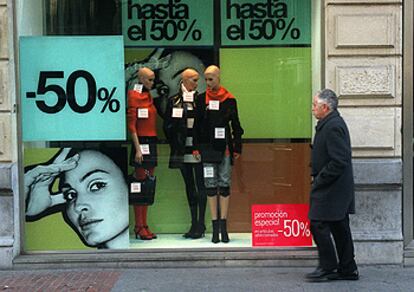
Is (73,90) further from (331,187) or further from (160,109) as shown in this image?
(331,187)

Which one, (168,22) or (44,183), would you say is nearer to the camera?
(44,183)

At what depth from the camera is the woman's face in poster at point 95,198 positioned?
7.39 m

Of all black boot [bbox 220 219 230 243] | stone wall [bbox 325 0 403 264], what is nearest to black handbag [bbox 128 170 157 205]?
black boot [bbox 220 219 230 243]

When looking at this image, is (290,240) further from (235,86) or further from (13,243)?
(13,243)

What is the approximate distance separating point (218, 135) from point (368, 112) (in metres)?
1.71

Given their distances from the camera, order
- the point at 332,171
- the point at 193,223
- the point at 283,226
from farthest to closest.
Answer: the point at 193,223, the point at 283,226, the point at 332,171

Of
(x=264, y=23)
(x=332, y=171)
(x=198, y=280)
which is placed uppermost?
(x=264, y=23)

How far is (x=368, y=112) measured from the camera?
6969 mm

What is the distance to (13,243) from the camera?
704 centimetres

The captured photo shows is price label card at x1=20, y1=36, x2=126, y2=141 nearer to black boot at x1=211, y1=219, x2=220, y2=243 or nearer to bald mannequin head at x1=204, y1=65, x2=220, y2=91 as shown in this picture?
bald mannequin head at x1=204, y1=65, x2=220, y2=91

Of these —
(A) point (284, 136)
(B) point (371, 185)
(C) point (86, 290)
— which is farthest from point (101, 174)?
(B) point (371, 185)

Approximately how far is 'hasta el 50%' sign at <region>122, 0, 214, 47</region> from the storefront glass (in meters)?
0.01

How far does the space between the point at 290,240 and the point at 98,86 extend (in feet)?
9.02

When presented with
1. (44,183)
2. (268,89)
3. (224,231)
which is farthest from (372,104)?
(44,183)
